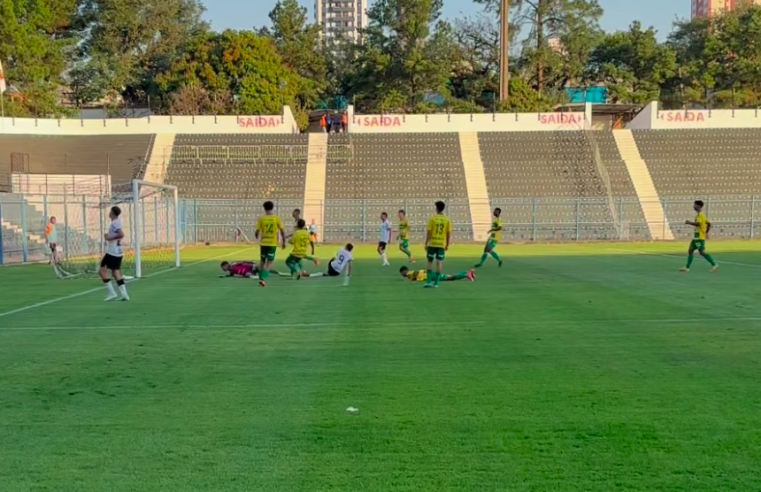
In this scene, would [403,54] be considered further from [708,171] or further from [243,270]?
[243,270]

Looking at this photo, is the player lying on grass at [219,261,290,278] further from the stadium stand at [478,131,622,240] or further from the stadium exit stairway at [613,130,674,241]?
the stadium exit stairway at [613,130,674,241]

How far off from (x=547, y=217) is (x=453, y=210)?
218 inches

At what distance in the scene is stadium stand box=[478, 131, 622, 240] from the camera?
38656mm

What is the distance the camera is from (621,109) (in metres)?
55.0

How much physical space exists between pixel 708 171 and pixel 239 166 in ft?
101

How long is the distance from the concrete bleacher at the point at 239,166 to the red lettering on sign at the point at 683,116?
26366mm

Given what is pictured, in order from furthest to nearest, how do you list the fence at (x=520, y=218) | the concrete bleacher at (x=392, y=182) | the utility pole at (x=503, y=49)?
the utility pole at (x=503, y=49)
the concrete bleacher at (x=392, y=182)
the fence at (x=520, y=218)

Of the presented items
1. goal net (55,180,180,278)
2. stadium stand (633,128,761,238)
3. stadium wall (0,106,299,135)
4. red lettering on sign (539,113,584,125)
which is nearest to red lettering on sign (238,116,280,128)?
stadium wall (0,106,299,135)

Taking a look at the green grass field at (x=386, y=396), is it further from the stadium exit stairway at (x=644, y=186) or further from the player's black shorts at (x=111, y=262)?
the stadium exit stairway at (x=644, y=186)

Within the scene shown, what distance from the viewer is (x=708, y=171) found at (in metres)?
43.0

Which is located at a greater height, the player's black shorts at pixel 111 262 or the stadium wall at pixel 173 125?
the stadium wall at pixel 173 125

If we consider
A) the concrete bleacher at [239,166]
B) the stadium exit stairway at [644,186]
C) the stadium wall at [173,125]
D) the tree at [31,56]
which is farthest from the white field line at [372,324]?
the tree at [31,56]

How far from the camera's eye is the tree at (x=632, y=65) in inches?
2430

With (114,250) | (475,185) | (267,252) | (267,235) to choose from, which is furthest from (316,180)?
(114,250)
